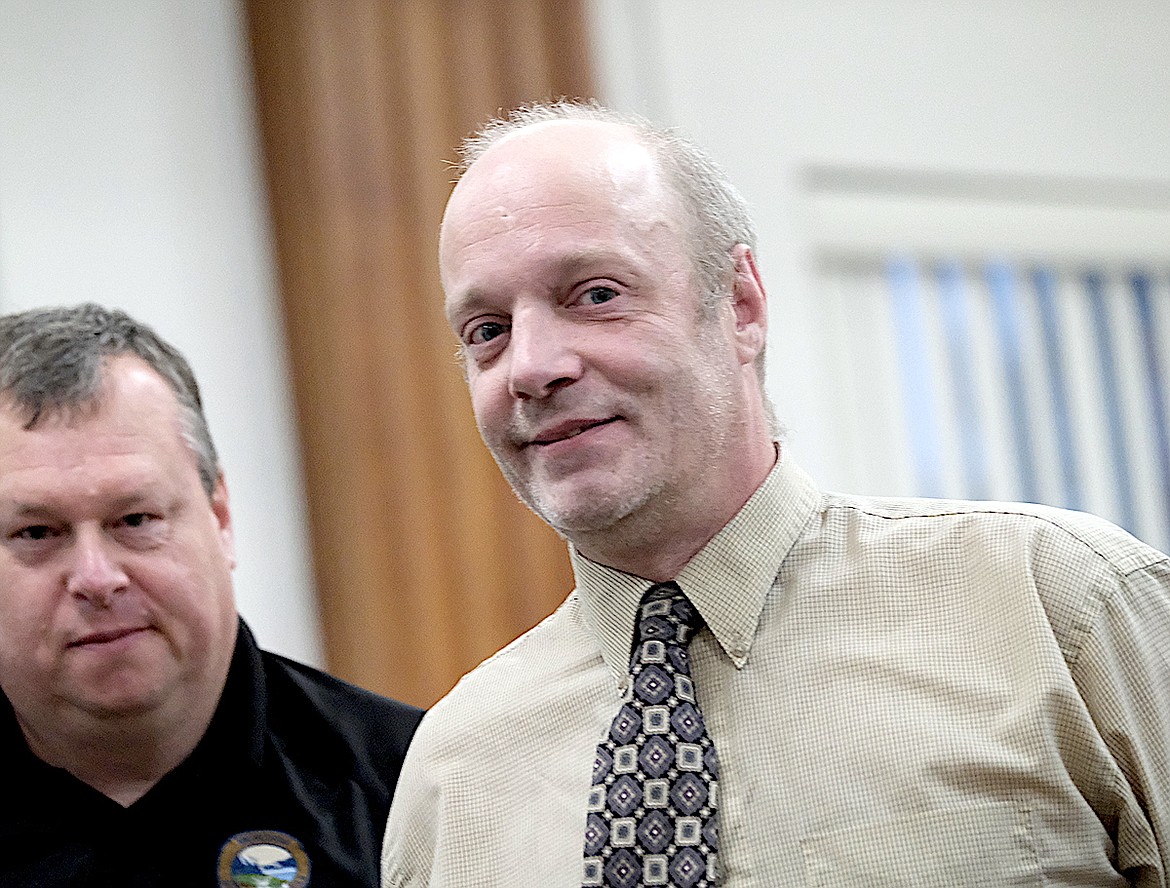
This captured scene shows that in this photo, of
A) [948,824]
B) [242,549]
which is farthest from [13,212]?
[948,824]

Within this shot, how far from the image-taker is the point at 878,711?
1.62 metres

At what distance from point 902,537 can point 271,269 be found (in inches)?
94.8

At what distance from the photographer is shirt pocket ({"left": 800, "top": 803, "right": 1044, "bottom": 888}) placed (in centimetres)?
153

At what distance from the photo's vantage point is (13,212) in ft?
11.4

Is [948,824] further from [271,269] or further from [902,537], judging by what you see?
[271,269]

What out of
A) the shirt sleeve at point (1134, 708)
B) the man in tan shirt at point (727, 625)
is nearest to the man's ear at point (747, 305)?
the man in tan shirt at point (727, 625)

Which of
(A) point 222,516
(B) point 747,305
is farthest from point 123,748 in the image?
(B) point 747,305

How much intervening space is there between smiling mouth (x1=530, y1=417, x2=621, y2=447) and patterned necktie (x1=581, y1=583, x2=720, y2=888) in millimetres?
228

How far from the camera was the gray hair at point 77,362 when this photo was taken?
2172 millimetres

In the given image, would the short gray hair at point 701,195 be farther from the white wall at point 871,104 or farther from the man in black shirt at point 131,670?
the white wall at point 871,104

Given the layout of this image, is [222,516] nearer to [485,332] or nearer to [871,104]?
[485,332]

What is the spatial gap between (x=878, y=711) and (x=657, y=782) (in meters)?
0.24

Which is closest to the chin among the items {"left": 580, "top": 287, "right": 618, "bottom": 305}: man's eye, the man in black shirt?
{"left": 580, "top": 287, "right": 618, "bottom": 305}: man's eye

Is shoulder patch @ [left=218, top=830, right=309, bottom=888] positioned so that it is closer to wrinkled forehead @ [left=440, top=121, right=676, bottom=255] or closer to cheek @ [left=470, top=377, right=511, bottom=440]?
cheek @ [left=470, top=377, right=511, bottom=440]
